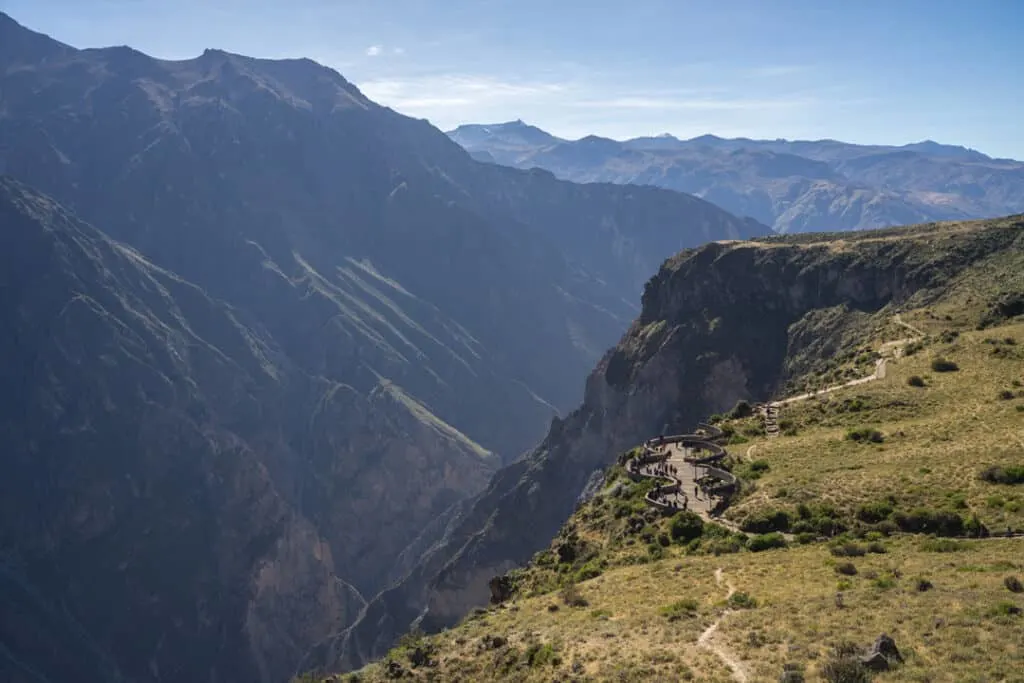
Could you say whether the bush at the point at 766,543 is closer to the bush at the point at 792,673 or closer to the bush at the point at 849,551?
the bush at the point at 849,551

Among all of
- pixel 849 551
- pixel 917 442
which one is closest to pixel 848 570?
→ pixel 849 551

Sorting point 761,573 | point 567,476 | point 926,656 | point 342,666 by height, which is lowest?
point 342,666

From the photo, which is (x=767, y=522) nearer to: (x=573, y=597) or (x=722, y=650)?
(x=573, y=597)

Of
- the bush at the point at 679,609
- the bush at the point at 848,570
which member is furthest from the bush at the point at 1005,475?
the bush at the point at 679,609

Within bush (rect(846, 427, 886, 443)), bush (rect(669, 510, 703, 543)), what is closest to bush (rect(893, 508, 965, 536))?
bush (rect(669, 510, 703, 543))

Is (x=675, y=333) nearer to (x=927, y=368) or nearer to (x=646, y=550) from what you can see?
(x=927, y=368)

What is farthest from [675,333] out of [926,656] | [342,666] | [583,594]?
[926,656]
